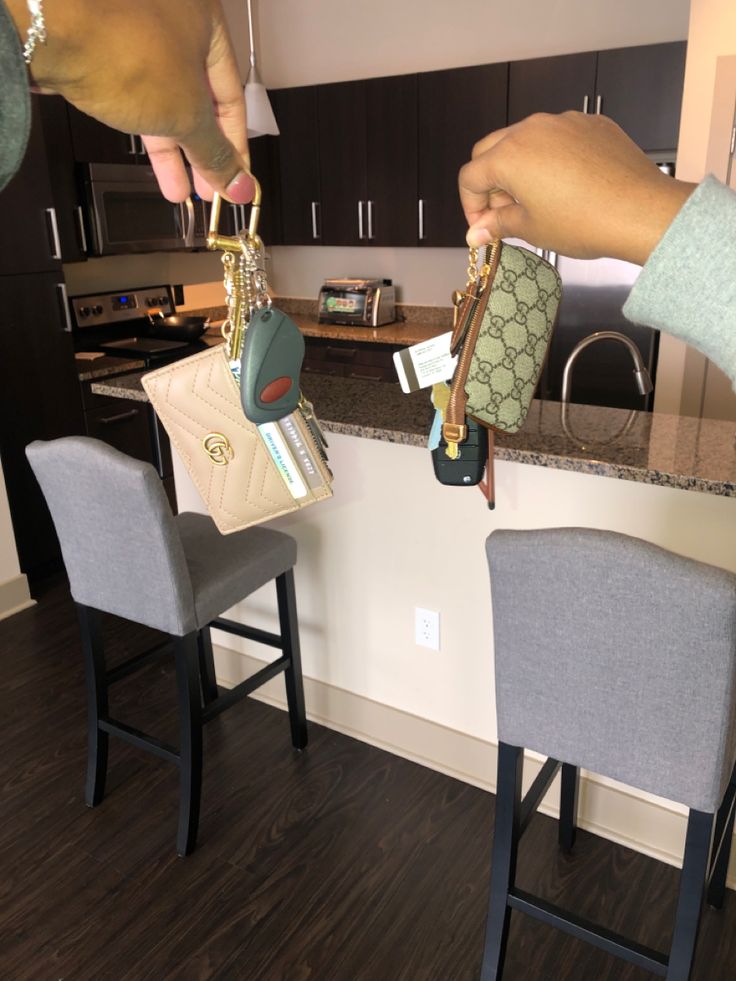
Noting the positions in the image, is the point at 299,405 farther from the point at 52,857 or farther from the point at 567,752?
the point at 52,857

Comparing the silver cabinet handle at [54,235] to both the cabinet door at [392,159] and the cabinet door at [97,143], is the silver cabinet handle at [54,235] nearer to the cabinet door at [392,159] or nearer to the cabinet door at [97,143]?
the cabinet door at [97,143]

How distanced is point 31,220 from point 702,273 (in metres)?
3.42

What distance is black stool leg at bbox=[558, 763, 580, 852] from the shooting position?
1972 millimetres

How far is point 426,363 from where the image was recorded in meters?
0.88

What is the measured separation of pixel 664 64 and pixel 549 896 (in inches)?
131

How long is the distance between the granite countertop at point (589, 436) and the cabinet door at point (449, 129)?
2.22 metres

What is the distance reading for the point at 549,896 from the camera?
6.28 feet

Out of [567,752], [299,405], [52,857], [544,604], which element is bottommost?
[52,857]

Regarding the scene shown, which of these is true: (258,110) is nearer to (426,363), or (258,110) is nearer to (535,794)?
(426,363)

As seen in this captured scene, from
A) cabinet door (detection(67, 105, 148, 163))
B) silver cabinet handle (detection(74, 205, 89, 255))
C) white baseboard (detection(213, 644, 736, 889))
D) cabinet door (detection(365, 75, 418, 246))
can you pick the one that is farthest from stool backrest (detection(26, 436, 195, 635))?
cabinet door (detection(365, 75, 418, 246))

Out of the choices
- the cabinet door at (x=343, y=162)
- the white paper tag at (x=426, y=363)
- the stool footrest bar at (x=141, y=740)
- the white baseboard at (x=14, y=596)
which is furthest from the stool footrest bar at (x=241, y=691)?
the cabinet door at (x=343, y=162)

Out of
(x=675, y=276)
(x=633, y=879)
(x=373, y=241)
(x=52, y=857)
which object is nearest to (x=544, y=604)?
(x=675, y=276)

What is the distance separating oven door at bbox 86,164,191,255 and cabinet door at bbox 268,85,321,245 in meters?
0.77

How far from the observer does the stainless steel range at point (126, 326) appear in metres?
4.15
